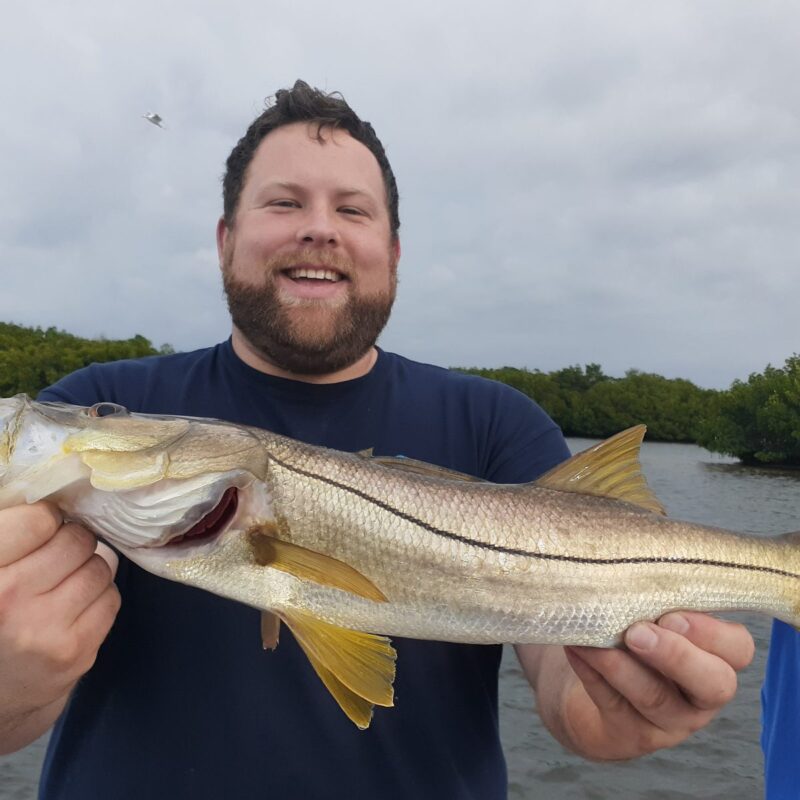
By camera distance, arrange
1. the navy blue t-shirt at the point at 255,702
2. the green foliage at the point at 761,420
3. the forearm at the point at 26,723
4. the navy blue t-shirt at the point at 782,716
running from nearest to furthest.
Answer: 1. the forearm at the point at 26,723
2. the navy blue t-shirt at the point at 255,702
3. the navy blue t-shirt at the point at 782,716
4. the green foliage at the point at 761,420

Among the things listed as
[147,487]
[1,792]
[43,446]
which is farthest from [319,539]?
[1,792]

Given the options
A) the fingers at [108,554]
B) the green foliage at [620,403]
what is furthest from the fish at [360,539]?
the green foliage at [620,403]

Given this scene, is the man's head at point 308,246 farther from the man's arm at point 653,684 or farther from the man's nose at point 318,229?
the man's arm at point 653,684

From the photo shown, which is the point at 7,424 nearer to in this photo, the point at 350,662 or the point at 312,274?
the point at 350,662

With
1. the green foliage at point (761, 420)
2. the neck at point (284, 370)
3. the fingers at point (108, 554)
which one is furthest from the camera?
the green foliage at point (761, 420)

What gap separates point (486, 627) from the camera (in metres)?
2.43

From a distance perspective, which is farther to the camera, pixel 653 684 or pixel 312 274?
pixel 312 274

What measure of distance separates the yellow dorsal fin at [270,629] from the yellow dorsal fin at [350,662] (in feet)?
0.14

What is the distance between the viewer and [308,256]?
313 centimetres

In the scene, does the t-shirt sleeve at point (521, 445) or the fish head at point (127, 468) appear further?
the t-shirt sleeve at point (521, 445)

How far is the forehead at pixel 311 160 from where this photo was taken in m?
3.21

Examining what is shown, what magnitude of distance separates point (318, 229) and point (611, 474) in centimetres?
161

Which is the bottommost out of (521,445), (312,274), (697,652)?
(697,652)

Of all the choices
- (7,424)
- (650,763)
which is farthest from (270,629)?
(650,763)
